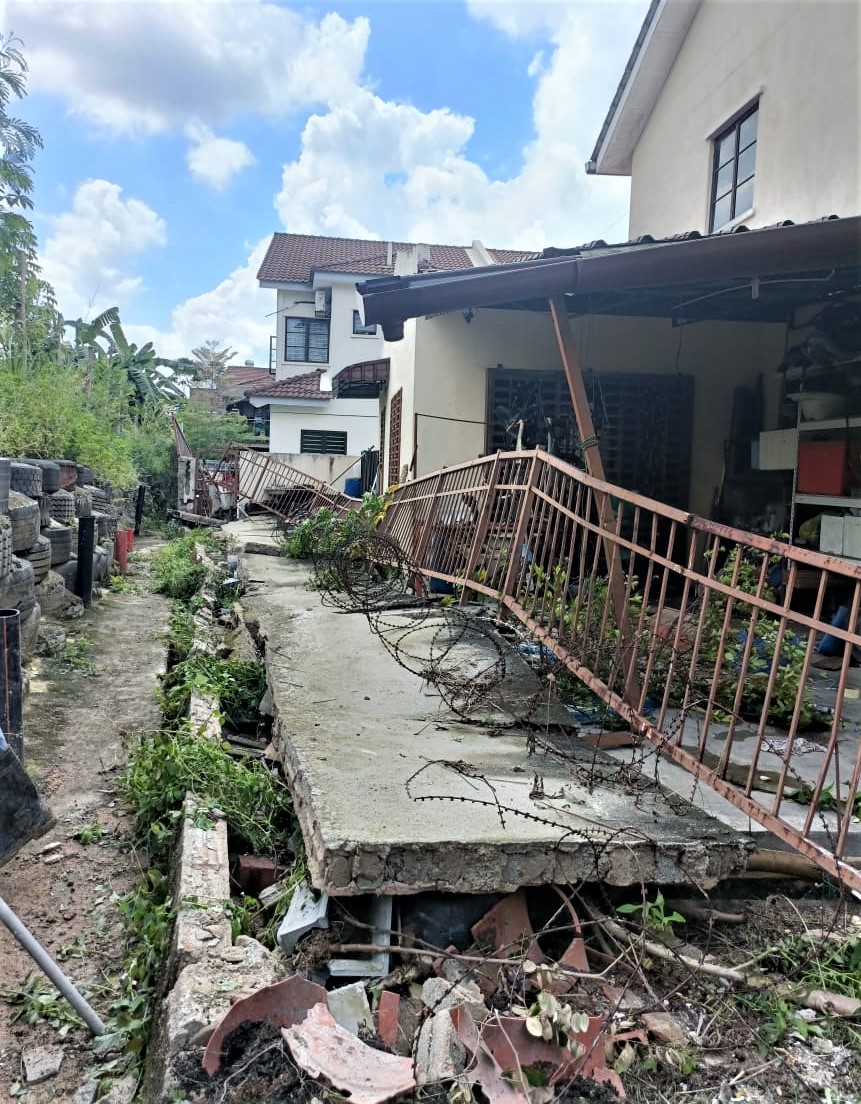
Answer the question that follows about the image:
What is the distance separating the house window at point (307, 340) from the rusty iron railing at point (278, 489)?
1112 centimetres

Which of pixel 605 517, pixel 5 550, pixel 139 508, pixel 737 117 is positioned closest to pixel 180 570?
pixel 5 550

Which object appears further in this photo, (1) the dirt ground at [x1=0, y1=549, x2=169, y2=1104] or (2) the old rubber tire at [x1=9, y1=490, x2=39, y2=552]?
(2) the old rubber tire at [x1=9, y1=490, x2=39, y2=552]

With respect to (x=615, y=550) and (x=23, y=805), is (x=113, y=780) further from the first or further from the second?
(x=615, y=550)

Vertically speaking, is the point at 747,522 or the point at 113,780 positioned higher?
the point at 747,522

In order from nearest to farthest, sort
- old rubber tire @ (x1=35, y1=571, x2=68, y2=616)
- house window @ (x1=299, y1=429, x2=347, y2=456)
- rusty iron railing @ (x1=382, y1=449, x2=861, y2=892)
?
rusty iron railing @ (x1=382, y1=449, x2=861, y2=892) < old rubber tire @ (x1=35, y1=571, x2=68, y2=616) < house window @ (x1=299, y1=429, x2=347, y2=456)

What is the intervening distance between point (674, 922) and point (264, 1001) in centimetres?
142

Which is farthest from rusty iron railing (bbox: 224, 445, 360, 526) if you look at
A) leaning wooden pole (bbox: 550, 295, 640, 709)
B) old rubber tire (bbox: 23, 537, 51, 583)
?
leaning wooden pole (bbox: 550, 295, 640, 709)

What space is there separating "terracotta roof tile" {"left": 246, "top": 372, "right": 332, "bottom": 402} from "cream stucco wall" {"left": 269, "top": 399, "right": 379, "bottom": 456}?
1.61 ft

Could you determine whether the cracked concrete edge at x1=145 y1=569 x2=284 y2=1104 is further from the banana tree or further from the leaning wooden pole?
the banana tree

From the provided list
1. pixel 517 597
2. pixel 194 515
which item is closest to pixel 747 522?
pixel 517 597

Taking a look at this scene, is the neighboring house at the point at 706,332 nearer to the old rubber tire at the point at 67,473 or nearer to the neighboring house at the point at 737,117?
the neighboring house at the point at 737,117

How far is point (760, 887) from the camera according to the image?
2.82 metres

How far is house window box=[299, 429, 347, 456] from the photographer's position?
27828mm

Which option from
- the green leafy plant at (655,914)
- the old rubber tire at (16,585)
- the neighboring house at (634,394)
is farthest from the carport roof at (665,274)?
the green leafy plant at (655,914)
